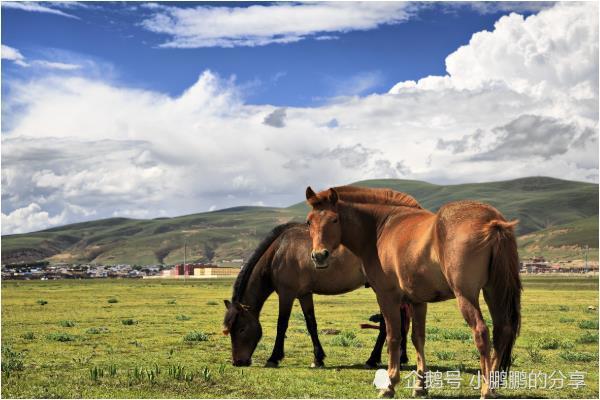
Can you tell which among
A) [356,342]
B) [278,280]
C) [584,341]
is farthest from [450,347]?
[278,280]

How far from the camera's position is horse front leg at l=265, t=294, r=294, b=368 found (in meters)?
15.1

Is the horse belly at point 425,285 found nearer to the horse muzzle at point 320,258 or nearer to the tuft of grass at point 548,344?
the horse muzzle at point 320,258

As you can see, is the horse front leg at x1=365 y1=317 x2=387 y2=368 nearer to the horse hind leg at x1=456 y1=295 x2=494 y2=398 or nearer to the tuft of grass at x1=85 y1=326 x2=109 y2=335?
the horse hind leg at x1=456 y1=295 x2=494 y2=398

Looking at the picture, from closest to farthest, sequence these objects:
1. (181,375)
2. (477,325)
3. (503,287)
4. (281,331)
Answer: (477,325)
(503,287)
(181,375)
(281,331)

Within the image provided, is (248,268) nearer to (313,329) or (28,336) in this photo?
(313,329)

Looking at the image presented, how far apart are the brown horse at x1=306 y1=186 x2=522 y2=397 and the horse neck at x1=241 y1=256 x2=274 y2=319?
458 centimetres

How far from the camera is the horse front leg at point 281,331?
595 inches

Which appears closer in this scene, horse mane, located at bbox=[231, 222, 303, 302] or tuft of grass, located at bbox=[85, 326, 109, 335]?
horse mane, located at bbox=[231, 222, 303, 302]

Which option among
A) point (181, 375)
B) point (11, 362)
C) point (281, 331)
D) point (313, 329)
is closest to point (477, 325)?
point (181, 375)

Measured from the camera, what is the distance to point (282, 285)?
1561 centimetres

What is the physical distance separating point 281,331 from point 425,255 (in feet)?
20.3

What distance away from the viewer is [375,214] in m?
11.7

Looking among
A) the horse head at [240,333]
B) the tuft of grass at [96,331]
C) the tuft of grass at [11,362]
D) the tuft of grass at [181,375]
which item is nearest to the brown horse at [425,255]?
the tuft of grass at [181,375]

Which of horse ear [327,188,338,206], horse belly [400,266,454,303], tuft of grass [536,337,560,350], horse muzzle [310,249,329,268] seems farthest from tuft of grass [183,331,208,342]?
horse belly [400,266,454,303]
